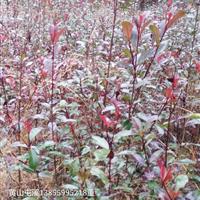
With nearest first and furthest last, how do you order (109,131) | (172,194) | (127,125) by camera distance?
(172,194) → (127,125) → (109,131)

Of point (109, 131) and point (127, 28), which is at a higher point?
point (127, 28)

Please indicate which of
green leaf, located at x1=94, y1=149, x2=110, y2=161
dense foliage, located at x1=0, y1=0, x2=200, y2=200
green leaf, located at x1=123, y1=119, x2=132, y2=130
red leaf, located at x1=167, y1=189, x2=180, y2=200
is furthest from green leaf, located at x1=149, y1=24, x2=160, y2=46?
red leaf, located at x1=167, y1=189, x2=180, y2=200

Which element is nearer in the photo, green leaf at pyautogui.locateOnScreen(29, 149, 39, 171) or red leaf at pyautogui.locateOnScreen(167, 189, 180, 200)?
red leaf at pyautogui.locateOnScreen(167, 189, 180, 200)

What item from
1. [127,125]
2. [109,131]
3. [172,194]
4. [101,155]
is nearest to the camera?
[172,194]

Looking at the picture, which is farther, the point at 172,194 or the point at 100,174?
the point at 100,174

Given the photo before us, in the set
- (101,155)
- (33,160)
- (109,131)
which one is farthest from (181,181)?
(109,131)

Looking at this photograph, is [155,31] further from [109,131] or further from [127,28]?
[109,131]

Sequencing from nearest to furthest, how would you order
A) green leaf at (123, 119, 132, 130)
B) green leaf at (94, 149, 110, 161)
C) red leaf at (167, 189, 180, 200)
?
red leaf at (167, 189, 180, 200) < green leaf at (94, 149, 110, 161) < green leaf at (123, 119, 132, 130)

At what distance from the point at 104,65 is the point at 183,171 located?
119cm

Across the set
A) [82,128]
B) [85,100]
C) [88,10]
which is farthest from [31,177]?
[88,10]

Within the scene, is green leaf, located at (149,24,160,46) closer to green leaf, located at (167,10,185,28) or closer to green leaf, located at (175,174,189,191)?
green leaf, located at (167,10,185,28)

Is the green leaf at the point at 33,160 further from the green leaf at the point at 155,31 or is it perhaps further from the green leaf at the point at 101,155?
the green leaf at the point at 155,31

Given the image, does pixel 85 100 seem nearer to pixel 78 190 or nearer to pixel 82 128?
pixel 82 128

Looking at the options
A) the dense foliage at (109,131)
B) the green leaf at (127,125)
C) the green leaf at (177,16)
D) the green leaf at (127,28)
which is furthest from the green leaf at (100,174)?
the green leaf at (177,16)
